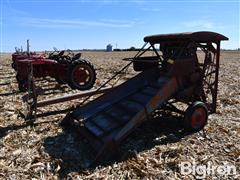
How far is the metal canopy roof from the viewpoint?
6.50 m

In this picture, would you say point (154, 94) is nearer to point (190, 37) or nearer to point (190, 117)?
point (190, 117)

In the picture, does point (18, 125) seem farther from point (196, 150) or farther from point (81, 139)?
point (196, 150)

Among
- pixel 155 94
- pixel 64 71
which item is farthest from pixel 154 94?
pixel 64 71

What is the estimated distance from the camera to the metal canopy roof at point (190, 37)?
650cm

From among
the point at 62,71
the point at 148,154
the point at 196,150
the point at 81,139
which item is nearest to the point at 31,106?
the point at 81,139

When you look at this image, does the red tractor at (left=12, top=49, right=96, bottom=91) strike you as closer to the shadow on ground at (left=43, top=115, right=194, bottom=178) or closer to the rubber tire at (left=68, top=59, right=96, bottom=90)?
the rubber tire at (left=68, top=59, right=96, bottom=90)

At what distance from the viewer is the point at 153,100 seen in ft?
19.9

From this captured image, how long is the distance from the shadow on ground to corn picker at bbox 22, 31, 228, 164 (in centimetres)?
21

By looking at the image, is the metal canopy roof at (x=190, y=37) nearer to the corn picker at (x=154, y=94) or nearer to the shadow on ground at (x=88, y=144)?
the corn picker at (x=154, y=94)

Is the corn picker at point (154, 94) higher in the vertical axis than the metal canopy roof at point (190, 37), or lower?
lower

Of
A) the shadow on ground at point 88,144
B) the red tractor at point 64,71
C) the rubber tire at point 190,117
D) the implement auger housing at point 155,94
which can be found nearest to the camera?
the shadow on ground at point 88,144

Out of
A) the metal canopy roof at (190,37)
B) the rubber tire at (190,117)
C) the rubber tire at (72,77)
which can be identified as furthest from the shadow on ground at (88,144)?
the rubber tire at (72,77)

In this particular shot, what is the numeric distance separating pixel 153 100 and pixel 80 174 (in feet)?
6.87

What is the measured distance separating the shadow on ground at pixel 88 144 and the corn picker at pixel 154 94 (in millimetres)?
206
